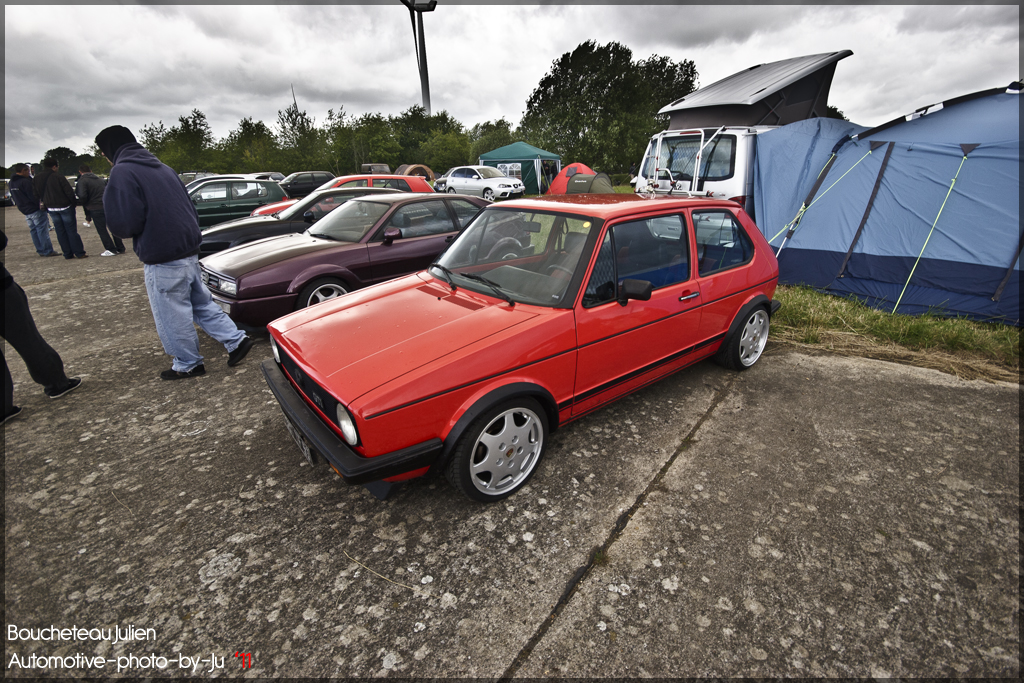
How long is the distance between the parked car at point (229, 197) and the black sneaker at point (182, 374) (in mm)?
7727

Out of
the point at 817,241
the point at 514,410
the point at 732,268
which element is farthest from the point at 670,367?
the point at 817,241

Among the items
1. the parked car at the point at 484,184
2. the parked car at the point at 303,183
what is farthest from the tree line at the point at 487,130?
the parked car at the point at 303,183

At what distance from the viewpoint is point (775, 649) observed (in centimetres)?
179

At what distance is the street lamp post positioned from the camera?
24.4 m

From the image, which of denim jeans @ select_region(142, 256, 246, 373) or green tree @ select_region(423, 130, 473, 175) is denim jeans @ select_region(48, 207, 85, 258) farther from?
green tree @ select_region(423, 130, 473, 175)

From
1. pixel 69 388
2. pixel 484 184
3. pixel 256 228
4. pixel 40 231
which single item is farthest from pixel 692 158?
pixel 484 184

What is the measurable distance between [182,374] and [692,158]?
25.5 ft

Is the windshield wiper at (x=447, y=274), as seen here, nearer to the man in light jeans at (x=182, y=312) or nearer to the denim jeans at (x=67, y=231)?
the man in light jeans at (x=182, y=312)

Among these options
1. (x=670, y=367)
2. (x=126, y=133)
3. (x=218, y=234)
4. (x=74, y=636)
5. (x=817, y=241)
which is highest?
(x=126, y=133)

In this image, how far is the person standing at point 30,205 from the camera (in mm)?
9156

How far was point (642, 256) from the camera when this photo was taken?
9.95ft

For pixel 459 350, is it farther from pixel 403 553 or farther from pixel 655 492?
pixel 655 492

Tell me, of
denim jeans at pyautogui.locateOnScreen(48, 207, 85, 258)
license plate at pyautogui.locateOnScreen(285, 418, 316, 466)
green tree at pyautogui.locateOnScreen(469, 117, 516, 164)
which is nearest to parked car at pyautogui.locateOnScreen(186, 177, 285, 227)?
denim jeans at pyautogui.locateOnScreen(48, 207, 85, 258)

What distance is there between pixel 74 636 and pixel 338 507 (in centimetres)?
108
